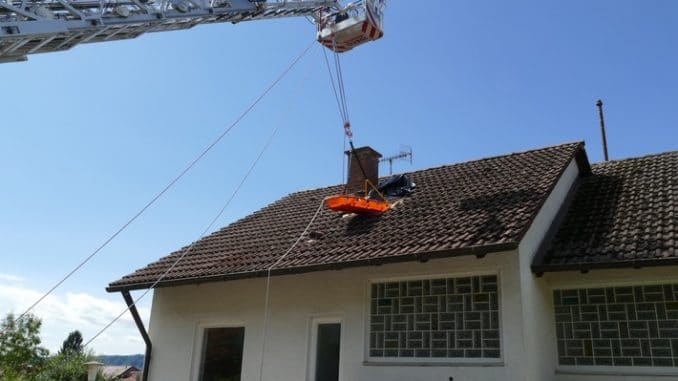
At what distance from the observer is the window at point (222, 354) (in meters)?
11.8

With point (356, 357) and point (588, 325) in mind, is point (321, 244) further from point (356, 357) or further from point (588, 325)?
point (588, 325)

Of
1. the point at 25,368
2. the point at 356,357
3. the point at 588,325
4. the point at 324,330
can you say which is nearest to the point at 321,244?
the point at 324,330

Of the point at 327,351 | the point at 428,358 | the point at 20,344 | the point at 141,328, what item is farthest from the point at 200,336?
the point at 20,344

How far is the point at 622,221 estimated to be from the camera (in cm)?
1005

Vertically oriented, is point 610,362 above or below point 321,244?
below

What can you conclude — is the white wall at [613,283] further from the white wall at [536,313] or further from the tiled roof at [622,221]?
the tiled roof at [622,221]

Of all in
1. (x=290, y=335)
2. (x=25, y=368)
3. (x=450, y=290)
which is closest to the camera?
(x=450, y=290)

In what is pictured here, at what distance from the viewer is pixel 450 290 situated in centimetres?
956

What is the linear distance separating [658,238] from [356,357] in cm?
531

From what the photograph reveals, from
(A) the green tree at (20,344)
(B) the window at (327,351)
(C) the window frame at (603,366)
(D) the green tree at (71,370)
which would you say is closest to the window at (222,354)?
(B) the window at (327,351)

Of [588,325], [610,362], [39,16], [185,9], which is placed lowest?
[610,362]

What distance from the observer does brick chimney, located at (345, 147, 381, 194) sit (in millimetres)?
13953

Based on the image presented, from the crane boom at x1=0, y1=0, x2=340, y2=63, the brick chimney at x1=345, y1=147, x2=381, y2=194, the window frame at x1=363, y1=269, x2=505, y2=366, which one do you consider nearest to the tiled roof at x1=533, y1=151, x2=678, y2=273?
the window frame at x1=363, y1=269, x2=505, y2=366

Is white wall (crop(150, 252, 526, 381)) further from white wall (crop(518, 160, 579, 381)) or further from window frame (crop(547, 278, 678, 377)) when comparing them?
window frame (crop(547, 278, 678, 377))
